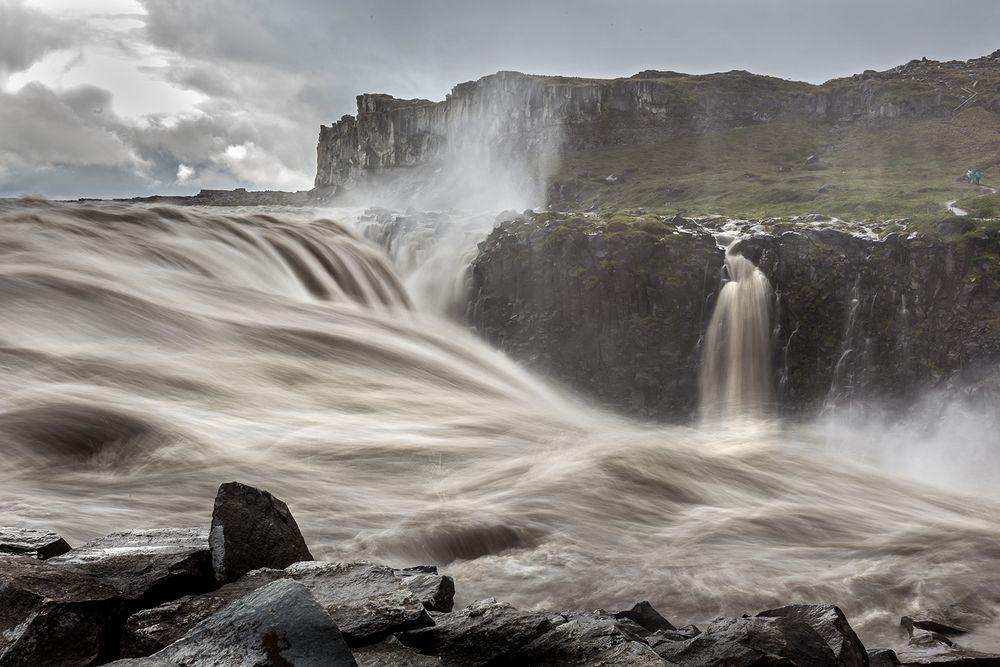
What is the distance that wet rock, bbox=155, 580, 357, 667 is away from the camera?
140 inches

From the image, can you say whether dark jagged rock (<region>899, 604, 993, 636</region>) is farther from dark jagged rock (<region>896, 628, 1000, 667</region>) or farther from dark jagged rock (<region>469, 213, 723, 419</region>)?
dark jagged rock (<region>469, 213, 723, 419</region>)

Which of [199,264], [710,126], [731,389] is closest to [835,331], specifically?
[731,389]

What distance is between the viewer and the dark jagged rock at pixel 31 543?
202 inches

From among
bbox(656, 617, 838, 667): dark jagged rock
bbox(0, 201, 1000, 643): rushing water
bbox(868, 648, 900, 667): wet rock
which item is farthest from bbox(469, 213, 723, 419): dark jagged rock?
bbox(656, 617, 838, 667): dark jagged rock

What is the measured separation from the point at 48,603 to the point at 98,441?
6.13m

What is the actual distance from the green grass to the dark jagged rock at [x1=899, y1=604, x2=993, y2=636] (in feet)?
84.2

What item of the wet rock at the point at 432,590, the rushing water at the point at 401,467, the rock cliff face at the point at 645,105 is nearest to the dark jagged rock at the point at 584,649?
the wet rock at the point at 432,590

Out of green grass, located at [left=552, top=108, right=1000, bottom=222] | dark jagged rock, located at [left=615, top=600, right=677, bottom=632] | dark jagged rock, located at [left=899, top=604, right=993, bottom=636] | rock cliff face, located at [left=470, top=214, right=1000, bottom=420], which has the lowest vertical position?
dark jagged rock, located at [left=899, top=604, right=993, bottom=636]

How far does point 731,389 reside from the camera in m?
24.8

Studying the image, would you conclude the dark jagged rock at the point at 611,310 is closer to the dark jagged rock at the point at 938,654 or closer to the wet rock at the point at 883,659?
the dark jagged rock at the point at 938,654

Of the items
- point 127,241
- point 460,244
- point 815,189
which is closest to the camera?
point 127,241

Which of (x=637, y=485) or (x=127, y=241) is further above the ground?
(x=127, y=241)

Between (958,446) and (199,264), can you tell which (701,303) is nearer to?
(958,446)

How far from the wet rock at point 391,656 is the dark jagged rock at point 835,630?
8.71 ft
